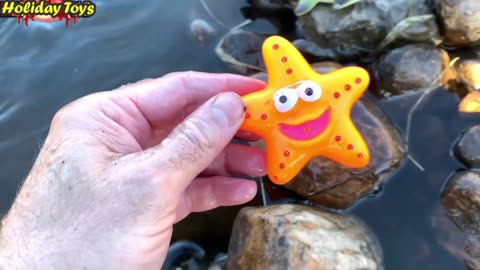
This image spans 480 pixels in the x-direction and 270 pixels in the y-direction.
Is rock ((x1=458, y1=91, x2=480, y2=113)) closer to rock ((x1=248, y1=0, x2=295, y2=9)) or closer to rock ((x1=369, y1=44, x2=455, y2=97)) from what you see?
rock ((x1=369, y1=44, x2=455, y2=97))

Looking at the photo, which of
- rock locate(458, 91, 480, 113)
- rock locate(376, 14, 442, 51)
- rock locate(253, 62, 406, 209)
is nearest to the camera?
rock locate(253, 62, 406, 209)

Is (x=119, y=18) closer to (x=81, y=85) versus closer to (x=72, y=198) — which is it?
(x=81, y=85)

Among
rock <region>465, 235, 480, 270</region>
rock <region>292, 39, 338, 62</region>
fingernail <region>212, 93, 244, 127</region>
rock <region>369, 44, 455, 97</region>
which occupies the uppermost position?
fingernail <region>212, 93, 244, 127</region>

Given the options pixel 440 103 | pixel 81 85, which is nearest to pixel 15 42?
pixel 81 85

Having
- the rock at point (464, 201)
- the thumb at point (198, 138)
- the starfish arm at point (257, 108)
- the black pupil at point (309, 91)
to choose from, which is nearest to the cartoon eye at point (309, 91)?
the black pupil at point (309, 91)

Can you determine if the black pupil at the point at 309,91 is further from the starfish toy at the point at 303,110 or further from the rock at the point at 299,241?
the rock at the point at 299,241

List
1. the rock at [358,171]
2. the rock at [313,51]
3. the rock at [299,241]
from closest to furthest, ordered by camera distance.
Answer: the rock at [299,241] < the rock at [358,171] < the rock at [313,51]

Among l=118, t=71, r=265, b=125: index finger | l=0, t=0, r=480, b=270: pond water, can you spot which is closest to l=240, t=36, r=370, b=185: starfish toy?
l=118, t=71, r=265, b=125: index finger
